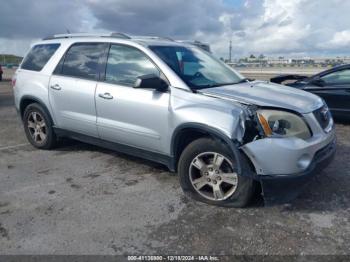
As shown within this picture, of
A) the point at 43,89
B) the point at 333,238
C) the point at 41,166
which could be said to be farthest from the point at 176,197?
the point at 43,89

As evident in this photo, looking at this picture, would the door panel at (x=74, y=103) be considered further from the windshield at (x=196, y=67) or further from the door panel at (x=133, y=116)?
the windshield at (x=196, y=67)

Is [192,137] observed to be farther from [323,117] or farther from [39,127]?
[39,127]

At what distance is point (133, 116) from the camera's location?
4145mm

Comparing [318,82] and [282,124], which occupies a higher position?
[318,82]

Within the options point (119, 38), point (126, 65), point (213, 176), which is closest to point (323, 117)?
point (213, 176)

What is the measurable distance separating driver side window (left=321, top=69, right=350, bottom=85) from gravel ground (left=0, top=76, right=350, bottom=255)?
313cm

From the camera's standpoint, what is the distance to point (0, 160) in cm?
525

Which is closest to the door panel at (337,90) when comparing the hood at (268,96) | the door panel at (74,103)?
the hood at (268,96)

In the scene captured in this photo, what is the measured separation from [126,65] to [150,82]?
2.52 feet

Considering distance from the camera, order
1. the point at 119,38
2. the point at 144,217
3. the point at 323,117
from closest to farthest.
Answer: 1. the point at 144,217
2. the point at 323,117
3. the point at 119,38

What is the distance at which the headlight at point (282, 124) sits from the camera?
3.28m

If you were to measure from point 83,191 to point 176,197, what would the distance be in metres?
1.10

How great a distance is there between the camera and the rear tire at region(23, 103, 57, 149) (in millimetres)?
5461

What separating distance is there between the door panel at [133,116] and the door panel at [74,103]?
6.6 inches
